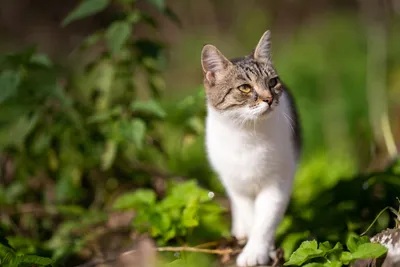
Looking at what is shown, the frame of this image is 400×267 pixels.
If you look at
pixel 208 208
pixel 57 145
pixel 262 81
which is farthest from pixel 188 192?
pixel 57 145

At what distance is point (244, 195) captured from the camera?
2.72 meters

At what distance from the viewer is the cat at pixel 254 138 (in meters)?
2.53

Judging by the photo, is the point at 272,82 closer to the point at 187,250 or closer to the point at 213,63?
the point at 213,63

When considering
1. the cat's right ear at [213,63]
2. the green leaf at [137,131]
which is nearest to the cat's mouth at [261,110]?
the cat's right ear at [213,63]

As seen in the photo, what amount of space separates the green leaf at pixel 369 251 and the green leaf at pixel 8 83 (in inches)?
74.2

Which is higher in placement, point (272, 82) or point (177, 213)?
point (272, 82)

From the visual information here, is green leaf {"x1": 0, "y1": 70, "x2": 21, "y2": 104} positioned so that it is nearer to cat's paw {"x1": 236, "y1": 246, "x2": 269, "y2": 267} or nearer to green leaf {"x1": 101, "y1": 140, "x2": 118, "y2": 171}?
green leaf {"x1": 101, "y1": 140, "x2": 118, "y2": 171}

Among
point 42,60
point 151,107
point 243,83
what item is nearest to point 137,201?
point 151,107

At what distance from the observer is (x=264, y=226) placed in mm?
2547

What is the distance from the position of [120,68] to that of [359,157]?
2182 millimetres

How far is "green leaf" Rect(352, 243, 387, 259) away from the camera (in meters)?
2.07

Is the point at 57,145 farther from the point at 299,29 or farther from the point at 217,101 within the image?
the point at 299,29

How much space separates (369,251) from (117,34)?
5.48ft

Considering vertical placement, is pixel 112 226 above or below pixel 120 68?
below
